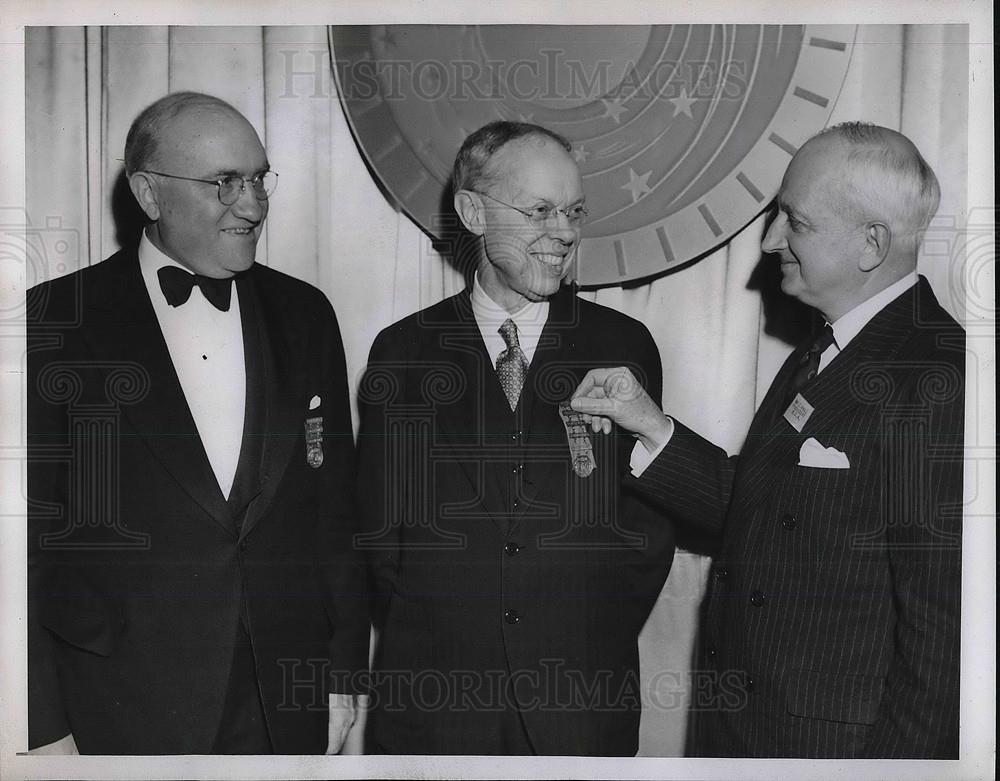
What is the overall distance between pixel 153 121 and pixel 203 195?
0.25 m

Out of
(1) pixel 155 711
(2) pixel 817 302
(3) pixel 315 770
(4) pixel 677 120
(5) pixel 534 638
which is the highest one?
(4) pixel 677 120

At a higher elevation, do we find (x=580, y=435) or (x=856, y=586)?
(x=580, y=435)

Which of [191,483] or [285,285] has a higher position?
[285,285]

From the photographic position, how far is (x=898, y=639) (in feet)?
7.62

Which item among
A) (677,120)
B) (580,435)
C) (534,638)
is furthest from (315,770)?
(677,120)

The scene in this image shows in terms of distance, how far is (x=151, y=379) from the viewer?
8.13 ft

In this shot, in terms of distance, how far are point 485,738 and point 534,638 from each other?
0.96 feet

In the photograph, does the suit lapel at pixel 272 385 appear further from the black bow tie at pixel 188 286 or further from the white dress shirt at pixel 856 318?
the white dress shirt at pixel 856 318

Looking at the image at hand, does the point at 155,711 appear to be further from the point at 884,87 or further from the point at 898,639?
the point at 884,87

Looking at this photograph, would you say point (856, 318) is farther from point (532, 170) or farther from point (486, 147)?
point (486, 147)

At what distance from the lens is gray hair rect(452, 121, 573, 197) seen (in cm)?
245

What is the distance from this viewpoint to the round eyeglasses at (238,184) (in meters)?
2.45

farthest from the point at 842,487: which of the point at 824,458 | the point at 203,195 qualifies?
the point at 203,195

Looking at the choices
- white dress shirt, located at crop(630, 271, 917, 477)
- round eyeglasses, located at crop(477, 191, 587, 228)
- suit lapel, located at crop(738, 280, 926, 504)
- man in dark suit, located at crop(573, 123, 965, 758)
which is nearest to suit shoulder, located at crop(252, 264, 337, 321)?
round eyeglasses, located at crop(477, 191, 587, 228)
